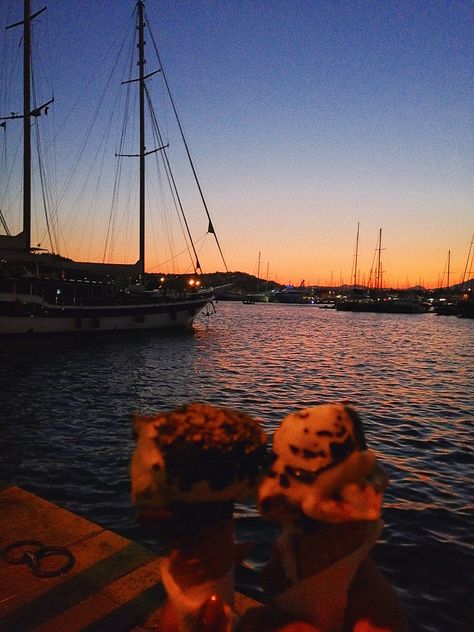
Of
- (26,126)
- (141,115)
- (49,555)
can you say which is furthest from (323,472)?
(141,115)

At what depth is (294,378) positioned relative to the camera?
65.3ft

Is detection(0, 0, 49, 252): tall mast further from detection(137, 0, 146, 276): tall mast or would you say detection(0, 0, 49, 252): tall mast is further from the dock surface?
the dock surface

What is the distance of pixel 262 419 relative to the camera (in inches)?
497

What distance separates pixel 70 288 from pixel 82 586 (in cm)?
3277

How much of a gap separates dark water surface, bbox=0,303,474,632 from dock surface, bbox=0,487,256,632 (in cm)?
180

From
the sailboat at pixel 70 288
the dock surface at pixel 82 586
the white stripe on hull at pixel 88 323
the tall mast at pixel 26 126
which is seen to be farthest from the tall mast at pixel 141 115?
the dock surface at pixel 82 586

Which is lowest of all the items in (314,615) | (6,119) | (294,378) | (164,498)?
(294,378)

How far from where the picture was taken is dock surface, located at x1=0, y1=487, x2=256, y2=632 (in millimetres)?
2988

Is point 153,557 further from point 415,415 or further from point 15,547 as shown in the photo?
point 415,415

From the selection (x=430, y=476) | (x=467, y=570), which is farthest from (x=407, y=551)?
(x=430, y=476)

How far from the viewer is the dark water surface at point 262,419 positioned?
5.86 m

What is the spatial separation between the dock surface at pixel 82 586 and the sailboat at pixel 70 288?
28760 mm

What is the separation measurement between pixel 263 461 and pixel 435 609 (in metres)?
4.36

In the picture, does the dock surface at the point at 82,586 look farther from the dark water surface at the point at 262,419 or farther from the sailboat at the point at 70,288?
the sailboat at the point at 70,288
